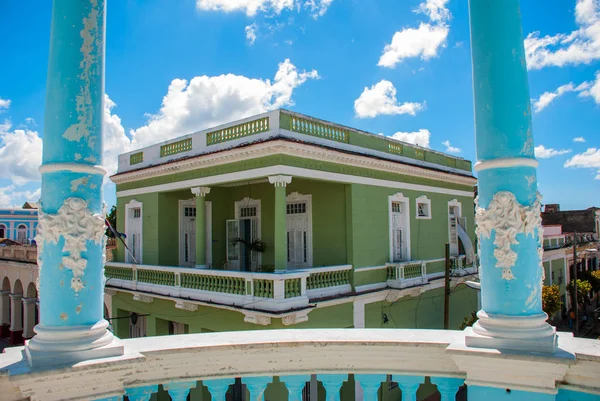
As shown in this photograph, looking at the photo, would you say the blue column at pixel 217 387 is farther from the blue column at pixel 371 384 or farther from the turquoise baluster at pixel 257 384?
the blue column at pixel 371 384

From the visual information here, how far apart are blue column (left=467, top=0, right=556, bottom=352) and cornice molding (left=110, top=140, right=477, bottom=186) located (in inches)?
289

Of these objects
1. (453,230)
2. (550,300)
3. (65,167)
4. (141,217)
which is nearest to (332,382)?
(65,167)

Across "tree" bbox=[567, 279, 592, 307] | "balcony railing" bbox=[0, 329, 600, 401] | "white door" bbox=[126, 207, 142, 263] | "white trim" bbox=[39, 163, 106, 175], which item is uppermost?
"white trim" bbox=[39, 163, 106, 175]

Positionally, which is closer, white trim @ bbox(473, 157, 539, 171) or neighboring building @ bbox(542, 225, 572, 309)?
white trim @ bbox(473, 157, 539, 171)

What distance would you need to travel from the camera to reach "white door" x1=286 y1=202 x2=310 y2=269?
1276cm

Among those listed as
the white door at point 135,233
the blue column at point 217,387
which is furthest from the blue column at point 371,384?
the white door at point 135,233

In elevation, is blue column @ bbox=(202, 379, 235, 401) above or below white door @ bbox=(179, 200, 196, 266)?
below

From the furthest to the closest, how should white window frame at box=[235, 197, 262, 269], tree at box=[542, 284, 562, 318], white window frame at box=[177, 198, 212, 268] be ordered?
1. tree at box=[542, 284, 562, 318]
2. white window frame at box=[177, 198, 212, 268]
3. white window frame at box=[235, 197, 262, 269]

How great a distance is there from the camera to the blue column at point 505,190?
2666 mm

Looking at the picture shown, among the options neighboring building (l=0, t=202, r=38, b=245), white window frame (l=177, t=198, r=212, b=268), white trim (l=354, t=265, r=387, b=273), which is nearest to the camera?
white trim (l=354, t=265, r=387, b=273)

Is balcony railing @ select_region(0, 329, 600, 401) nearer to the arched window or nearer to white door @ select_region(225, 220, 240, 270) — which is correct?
white door @ select_region(225, 220, 240, 270)

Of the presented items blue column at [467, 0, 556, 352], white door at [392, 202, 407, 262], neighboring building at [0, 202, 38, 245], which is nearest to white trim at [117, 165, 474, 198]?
white door at [392, 202, 407, 262]

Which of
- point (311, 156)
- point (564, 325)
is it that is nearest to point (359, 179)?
point (311, 156)

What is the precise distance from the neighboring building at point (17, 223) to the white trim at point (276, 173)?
113ft
